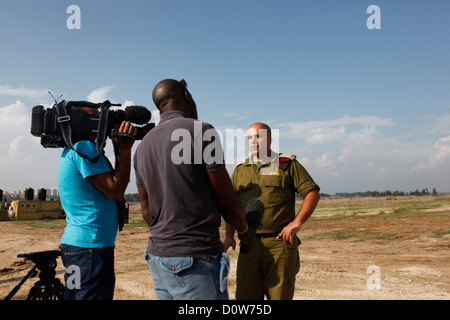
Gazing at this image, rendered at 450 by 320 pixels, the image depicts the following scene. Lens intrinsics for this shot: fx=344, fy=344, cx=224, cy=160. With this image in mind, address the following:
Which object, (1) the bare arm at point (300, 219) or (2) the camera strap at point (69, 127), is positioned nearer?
(2) the camera strap at point (69, 127)

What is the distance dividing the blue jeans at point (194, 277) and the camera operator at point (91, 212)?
0.87m

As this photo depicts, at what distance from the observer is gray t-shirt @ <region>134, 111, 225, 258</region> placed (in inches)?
73.3

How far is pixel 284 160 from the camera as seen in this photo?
Answer: 348 centimetres

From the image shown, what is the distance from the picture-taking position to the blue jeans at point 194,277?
1.79 metres

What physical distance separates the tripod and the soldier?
1.54m

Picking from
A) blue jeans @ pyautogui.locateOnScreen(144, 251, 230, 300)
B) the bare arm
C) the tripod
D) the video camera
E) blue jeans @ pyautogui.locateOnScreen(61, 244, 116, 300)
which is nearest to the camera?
blue jeans @ pyautogui.locateOnScreen(144, 251, 230, 300)

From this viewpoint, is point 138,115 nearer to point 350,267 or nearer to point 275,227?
point 275,227

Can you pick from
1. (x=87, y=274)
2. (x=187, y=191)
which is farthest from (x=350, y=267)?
(x=187, y=191)

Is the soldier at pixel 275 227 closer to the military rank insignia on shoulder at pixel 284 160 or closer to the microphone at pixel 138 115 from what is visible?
the military rank insignia on shoulder at pixel 284 160

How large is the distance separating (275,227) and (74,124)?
6.47 feet

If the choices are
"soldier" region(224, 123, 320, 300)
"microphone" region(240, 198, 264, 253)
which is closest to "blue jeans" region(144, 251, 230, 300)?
"microphone" region(240, 198, 264, 253)

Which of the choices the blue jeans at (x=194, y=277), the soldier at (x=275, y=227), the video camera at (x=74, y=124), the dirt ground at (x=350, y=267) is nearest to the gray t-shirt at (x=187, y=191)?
the blue jeans at (x=194, y=277)

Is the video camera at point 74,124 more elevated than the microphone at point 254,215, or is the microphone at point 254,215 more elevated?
the video camera at point 74,124

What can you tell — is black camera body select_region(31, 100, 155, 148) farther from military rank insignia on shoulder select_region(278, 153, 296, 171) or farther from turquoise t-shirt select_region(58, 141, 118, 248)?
military rank insignia on shoulder select_region(278, 153, 296, 171)
